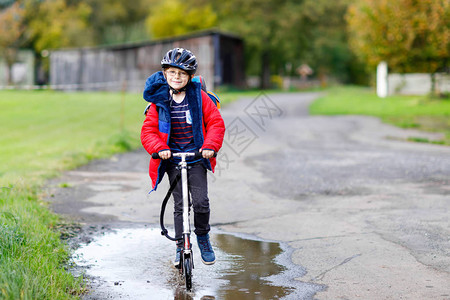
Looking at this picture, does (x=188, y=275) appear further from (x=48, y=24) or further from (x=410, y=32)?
(x=48, y=24)

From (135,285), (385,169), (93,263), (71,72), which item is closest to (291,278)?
(135,285)

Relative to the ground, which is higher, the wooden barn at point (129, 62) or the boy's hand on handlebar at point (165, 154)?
the wooden barn at point (129, 62)

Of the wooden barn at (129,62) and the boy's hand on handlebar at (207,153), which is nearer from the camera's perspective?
the boy's hand on handlebar at (207,153)

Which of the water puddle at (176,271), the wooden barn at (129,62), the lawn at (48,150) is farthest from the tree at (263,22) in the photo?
the water puddle at (176,271)

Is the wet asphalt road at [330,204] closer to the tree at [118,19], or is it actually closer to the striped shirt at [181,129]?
the striped shirt at [181,129]

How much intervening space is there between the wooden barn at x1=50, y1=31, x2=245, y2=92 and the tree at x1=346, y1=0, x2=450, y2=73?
40.0 ft

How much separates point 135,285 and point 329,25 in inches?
2083

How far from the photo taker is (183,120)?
18.4ft

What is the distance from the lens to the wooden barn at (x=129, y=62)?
40906mm

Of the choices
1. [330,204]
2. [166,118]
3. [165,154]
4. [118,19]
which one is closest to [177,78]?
[166,118]

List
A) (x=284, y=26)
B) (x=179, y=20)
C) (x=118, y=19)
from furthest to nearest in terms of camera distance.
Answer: (x=118, y=19) → (x=179, y=20) → (x=284, y=26)

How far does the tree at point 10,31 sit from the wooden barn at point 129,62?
4.87 metres

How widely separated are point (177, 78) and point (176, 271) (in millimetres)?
1631

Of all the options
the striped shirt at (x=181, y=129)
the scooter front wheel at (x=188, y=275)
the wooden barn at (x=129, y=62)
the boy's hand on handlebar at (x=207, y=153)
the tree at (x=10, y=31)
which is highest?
the tree at (x=10, y=31)
